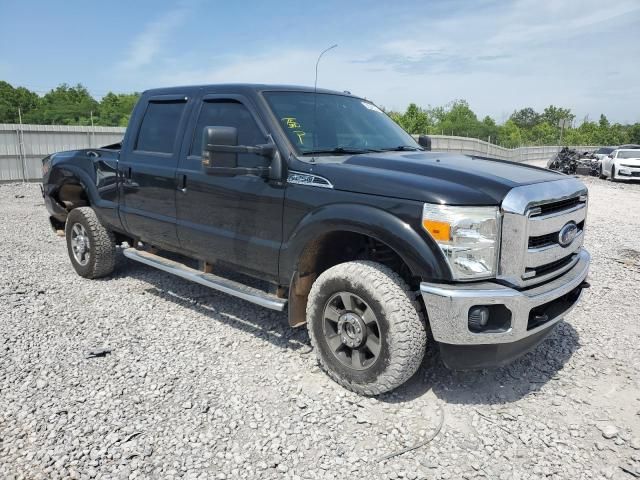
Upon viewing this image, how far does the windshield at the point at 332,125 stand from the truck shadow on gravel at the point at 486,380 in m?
1.71

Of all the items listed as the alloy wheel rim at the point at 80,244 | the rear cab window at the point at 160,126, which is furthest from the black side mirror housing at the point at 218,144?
the alloy wheel rim at the point at 80,244

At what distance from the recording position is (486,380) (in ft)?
11.9

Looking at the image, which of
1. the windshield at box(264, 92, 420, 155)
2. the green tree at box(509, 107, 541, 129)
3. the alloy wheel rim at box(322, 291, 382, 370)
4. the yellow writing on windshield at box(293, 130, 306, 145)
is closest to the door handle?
the windshield at box(264, 92, 420, 155)

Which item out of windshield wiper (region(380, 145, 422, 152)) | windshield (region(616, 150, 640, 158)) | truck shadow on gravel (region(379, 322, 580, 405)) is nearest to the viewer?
truck shadow on gravel (region(379, 322, 580, 405))

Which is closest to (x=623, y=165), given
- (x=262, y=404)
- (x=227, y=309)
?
(x=227, y=309)

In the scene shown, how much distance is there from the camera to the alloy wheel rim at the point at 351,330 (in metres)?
3.23

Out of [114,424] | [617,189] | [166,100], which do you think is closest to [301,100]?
[166,100]

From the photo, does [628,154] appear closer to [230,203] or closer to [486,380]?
[486,380]

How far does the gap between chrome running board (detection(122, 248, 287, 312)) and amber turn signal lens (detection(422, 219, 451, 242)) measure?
127 cm

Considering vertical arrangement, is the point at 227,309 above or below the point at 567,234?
below

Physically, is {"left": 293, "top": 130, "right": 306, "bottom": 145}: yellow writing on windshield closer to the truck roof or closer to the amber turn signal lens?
the truck roof

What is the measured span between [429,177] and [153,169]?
8.62 feet

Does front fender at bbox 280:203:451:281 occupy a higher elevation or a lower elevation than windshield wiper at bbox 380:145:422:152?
lower

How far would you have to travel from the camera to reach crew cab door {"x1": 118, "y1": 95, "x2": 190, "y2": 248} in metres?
4.46
